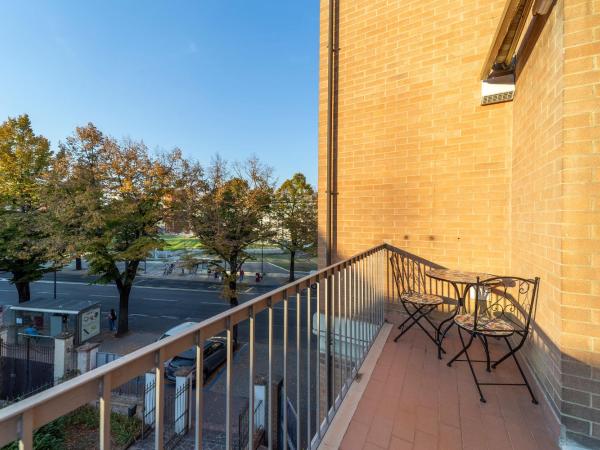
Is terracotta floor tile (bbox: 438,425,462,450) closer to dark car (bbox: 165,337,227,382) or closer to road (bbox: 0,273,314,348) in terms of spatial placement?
dark car (bbox: 165,337,227,382)

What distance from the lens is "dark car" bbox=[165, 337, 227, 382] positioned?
7.38 m

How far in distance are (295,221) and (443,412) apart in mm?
12527

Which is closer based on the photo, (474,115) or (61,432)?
(474,115)

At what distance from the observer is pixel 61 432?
4.78 metres

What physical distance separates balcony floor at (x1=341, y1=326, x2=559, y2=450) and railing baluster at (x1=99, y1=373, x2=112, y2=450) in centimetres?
148

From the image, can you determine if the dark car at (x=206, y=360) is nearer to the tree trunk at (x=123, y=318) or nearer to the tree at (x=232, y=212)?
the tree at (x=232, y=212)

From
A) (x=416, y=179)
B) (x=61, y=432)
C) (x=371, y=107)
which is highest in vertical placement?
(x=371, y=107)

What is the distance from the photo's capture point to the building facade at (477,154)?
5.22ft

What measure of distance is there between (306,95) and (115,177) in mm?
8655

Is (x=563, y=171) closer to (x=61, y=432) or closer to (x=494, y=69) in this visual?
(x=494, y=69)

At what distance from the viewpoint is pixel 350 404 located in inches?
80.2

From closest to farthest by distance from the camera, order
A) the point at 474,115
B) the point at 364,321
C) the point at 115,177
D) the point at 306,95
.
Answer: the point at 364,321 < the point at 474,115 < the point at 115,177 < the point at 306,95

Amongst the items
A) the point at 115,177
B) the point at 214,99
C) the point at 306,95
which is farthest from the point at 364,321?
the point at 214,99

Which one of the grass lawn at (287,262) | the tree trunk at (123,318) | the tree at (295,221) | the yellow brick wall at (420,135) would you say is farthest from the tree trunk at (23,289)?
the yellow brick wall at (420,135)
